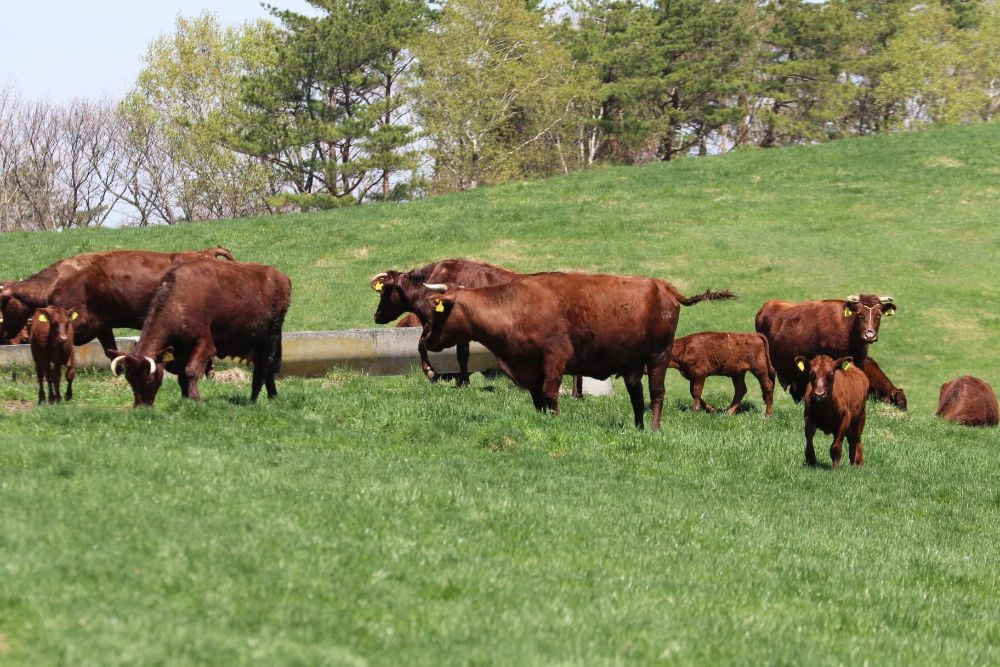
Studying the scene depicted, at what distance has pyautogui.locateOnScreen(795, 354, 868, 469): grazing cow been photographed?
13.8m

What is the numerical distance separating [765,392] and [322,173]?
2089 inches

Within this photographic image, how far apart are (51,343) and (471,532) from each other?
8435mm

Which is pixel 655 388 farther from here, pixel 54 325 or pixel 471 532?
pixel 54 325

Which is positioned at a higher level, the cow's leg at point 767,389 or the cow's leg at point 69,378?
the cow's leg at point 69,378

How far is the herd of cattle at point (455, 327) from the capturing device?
14219 mm

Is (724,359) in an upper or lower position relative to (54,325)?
lower

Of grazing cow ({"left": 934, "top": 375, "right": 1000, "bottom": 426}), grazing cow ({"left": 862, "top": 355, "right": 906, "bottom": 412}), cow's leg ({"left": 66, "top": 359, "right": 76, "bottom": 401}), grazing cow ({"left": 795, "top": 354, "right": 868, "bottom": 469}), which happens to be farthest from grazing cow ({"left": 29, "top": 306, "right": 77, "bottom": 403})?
grazing cow ({"left": 934, "top": 375, "right": 1000, "bottom": 426})

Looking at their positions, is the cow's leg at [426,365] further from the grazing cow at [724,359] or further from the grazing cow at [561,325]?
the grazing cow at [724,359]

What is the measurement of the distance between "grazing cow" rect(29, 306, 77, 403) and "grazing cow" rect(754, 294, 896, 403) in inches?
473

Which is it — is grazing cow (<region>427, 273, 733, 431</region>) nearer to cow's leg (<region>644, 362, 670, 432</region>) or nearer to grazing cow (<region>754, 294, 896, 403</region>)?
cow's leg (<region>644, 362, 670, 432</region>)

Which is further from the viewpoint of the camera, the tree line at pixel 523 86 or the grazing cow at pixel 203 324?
the tree line at pixel 523 86

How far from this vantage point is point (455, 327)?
16031mm

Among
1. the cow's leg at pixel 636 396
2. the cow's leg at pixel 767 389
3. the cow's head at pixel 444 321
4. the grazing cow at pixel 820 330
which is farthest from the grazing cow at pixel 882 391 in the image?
the cow's head at pixel 444 321

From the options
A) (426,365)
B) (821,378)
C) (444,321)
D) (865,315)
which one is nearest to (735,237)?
(865,315)
